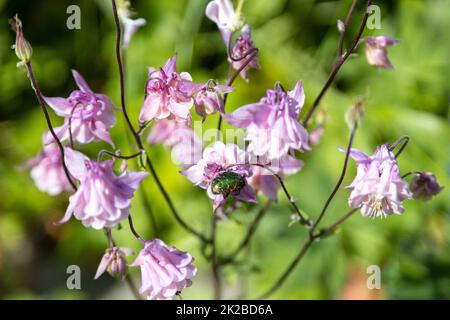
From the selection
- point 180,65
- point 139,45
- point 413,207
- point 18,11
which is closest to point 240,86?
point 180,65

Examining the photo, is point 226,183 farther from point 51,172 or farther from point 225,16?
point 51,172

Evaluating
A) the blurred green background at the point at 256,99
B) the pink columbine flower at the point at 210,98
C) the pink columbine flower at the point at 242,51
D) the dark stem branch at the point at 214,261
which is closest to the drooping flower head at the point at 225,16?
the pink columbine flower at the point at 242,51

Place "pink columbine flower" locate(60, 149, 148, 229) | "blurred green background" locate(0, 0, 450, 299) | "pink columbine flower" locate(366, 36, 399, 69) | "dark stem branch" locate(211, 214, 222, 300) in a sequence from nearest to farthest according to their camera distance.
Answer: "pink columbine flower" locate(60, 149, 148, 229), "pink columbine flower" locate(366, 36, 399, 69), "dark stem branch" locate(211, 214, 222, 300), "blurred green background" locate(0, 0, 450, 299)

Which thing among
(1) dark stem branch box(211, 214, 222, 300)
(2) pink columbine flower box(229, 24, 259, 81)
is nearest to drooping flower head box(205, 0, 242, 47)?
(2) pink columbine flower box(229, 24, 259, 81)

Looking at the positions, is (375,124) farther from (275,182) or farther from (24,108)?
(24,108)

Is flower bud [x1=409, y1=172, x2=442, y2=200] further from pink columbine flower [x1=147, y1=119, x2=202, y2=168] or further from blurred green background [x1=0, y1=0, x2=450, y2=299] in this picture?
blurred green background [x1=0, y1=0, x2=450, y2=299]

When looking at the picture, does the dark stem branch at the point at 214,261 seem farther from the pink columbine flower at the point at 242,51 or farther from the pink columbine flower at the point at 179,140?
the pink columbine flower at the point at 242,51

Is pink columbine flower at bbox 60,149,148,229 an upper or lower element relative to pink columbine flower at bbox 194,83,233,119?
lower

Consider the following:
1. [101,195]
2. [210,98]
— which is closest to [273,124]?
[210,98]
